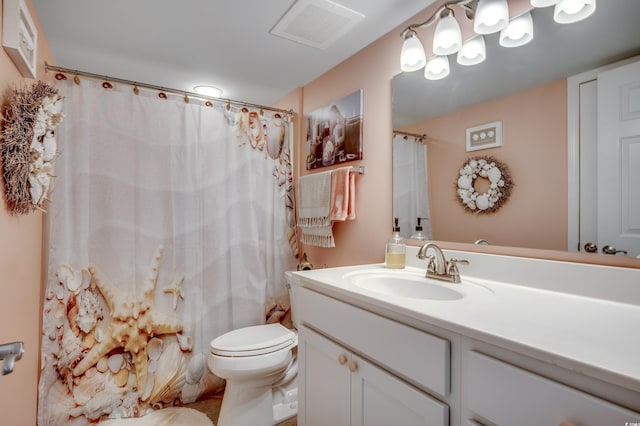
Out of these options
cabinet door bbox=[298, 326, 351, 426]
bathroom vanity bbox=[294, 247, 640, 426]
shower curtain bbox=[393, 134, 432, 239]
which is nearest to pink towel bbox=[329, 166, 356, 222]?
shower curtain bbox=[393, 134, 432, 239]

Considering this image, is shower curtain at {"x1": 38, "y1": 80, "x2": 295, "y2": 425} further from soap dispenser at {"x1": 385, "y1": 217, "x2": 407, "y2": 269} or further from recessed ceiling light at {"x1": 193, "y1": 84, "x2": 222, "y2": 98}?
soap dispenser at {"x1": 385, "y1": 217, "x2": 407, "y2": 269}

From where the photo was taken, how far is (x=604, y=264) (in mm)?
979

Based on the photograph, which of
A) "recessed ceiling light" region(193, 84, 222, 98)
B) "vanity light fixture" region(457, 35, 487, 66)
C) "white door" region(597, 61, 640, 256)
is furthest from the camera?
"recessed ceiling light" region(193, 84, 222, 98)

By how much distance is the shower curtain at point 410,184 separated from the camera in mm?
1547

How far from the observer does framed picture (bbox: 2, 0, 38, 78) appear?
104 centimetres

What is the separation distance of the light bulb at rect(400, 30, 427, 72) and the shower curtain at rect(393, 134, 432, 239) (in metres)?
0.34

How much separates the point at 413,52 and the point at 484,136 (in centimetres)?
54

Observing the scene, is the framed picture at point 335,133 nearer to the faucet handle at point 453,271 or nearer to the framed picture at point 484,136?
the framed picture at point 484,136

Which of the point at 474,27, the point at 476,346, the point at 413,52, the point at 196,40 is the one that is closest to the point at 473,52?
the point at 474,27

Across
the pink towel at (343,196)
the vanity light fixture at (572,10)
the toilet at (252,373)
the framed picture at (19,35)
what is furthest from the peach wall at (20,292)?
the vanity light fixture at (572,10)

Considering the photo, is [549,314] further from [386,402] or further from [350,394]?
[350,394]

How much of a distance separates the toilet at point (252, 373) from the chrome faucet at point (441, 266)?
0.90 m

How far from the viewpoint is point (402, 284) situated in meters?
1.34

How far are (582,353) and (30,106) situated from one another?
1802 mm
